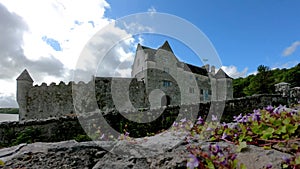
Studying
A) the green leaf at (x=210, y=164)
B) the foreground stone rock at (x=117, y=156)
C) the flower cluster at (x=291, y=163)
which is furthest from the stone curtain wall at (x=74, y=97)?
the flower cluster at (x=291, y=163)

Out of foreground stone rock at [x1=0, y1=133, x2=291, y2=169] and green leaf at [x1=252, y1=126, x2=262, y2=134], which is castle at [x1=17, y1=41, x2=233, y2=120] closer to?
green leaf at [x1=252, y1=126, x2=262, y2=134]

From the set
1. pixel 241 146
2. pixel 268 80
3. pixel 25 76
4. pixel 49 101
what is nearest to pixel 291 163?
pixel 241 146

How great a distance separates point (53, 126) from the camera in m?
5.41

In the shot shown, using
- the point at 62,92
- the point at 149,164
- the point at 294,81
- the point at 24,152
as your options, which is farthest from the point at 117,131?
the point at 294,81

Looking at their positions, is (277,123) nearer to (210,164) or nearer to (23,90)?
(210,164)

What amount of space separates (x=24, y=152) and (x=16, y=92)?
587 inches

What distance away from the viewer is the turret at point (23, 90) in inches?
588

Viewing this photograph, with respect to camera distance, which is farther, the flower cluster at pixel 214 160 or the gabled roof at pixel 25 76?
the gabled roof at pixel 25 76

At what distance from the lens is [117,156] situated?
2137 mm

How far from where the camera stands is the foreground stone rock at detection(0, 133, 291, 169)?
1.75m

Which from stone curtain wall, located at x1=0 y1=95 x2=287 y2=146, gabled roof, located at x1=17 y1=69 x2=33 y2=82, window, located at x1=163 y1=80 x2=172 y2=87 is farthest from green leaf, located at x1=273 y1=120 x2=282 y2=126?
window, located at x1=163 y1=80 x2=172 y2=87

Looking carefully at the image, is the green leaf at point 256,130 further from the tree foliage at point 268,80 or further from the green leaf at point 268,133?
the tree foliage at point 268,80

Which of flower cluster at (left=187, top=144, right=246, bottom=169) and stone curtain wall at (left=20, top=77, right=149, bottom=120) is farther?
stone curtain wall at (left=20, top=77, right=149, bottom=120)

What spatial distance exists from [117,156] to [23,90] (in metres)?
15.4
